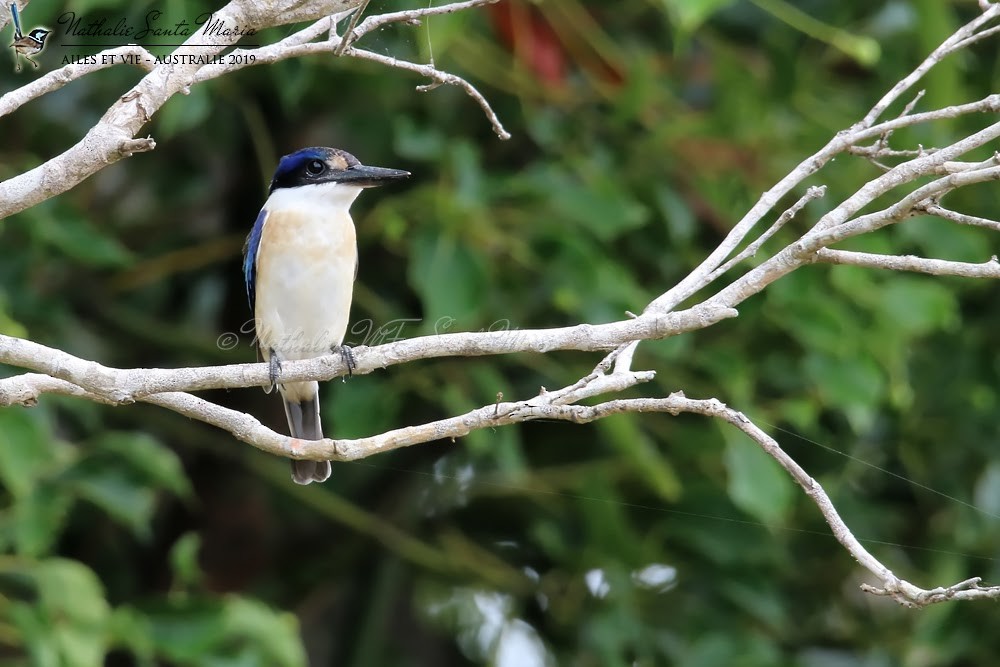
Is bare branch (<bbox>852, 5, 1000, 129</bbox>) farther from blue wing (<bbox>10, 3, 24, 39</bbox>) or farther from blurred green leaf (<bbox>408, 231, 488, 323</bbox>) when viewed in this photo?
blurred green leaf (<bbox>408, 231, 488, 323</bbox>)

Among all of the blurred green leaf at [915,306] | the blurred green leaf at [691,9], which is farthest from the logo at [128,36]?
Result: the blurred green leaf at [915,306]

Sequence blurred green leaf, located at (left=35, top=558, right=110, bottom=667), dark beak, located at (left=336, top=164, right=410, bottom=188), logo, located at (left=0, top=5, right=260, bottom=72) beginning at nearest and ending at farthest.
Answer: logo, located at (left=0, top=5, right=260, bottom=72)
dark beak, located at (left=336, top=164, right=410, bottom=188)
blurred green leaf, located at (left=35, top=558, right=110, bottom=667)

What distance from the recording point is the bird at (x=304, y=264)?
3.38 metres

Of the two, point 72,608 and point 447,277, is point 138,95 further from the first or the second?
point 72,608

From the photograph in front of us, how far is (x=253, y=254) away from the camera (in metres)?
3.61

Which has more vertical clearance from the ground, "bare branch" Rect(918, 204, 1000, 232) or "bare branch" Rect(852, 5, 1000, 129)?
"bare branch" Rect(852, 5, 1000, 129)

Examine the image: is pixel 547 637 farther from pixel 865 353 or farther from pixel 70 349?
pixel 70 349

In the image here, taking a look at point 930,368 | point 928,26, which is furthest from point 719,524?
point 928,26

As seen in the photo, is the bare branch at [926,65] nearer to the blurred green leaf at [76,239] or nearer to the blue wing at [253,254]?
the blue wing at [253,254]

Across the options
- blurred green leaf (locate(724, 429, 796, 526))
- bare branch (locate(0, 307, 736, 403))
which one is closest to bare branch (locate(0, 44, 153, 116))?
bare branch (locate(0, 307, 736, 403))

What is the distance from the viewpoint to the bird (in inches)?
133

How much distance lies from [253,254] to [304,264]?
24cm

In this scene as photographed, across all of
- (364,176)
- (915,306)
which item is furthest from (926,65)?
(915,306)

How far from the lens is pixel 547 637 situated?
4465 millimetres
